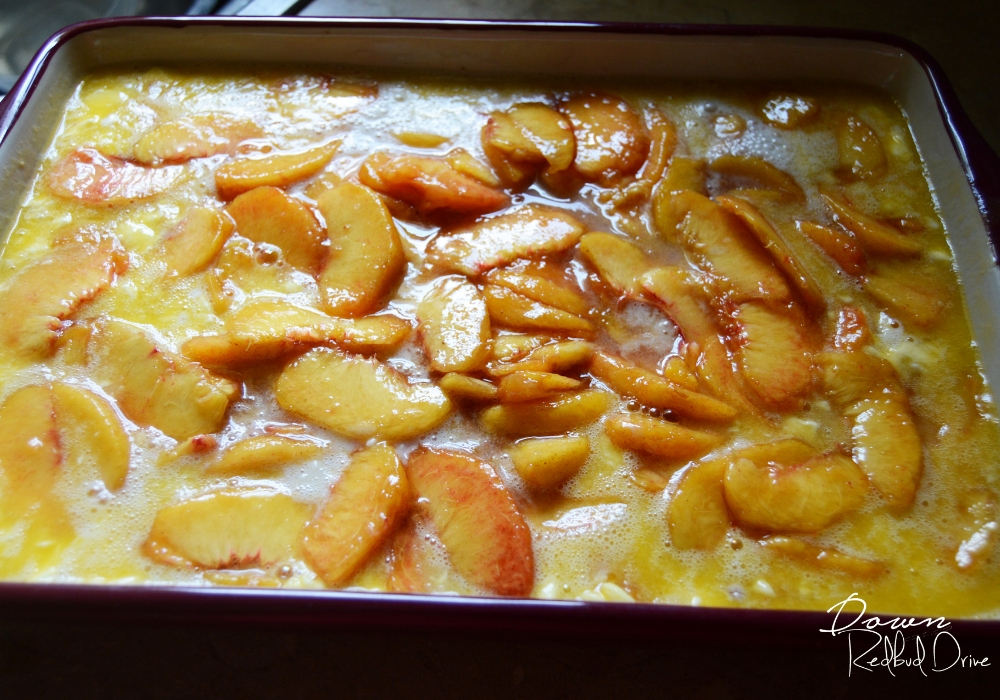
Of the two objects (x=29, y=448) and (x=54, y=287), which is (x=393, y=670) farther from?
(x=54, y=287)

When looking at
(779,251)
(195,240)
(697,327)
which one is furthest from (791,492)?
(195,240)

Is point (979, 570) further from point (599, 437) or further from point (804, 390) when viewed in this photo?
point (599, 437)

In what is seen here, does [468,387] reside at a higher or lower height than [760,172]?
lower

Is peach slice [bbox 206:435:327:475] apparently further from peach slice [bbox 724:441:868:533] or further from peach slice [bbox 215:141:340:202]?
peach slice [bbox 724:441:868:533]

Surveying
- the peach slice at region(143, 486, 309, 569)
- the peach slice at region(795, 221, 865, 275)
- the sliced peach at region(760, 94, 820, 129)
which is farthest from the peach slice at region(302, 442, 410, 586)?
the sliced peach at region(760, 94, 820, 129)

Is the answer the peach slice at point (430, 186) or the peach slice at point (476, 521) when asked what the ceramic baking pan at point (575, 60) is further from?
the peach slice at point (476, 521)

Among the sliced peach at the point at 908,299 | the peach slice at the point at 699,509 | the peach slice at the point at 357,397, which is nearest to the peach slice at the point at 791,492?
the peach slice at the point at 699,509

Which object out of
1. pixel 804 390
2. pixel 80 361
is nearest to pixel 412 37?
pixel 80 361
